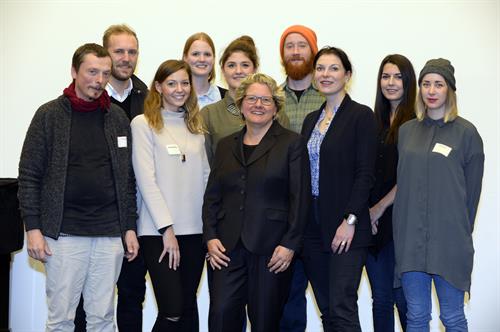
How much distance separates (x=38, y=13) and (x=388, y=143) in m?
3.03

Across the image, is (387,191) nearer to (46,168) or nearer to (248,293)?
(248,293)

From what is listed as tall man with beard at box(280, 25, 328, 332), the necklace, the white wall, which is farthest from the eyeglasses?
the white wall

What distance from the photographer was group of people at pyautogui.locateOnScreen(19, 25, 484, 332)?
3.10m

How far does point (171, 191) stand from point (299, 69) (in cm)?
119

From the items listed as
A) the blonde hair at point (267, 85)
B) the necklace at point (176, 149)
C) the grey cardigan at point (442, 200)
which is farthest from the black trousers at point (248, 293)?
the blonde hair at point (267, 85)

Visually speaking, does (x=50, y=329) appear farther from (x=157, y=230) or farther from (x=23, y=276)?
(x=23, y=276)

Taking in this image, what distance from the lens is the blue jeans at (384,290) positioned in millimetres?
3609

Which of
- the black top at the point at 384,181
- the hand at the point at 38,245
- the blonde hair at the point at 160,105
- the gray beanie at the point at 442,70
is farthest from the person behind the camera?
the black top at the point at 384,181

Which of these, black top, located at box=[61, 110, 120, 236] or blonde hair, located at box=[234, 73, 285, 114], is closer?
black top, located at box=[61, 110, 120, 236]

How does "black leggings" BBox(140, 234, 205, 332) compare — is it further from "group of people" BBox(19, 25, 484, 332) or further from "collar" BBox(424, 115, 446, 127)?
"collar" BBox(424, 115, 446, 127)

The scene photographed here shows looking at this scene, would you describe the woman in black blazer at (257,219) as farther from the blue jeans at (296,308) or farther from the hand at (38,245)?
the hand at (38,245)

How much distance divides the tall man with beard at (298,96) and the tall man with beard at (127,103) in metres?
0.89

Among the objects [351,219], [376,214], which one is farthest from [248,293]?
[376,214]

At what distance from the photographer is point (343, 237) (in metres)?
3.21
